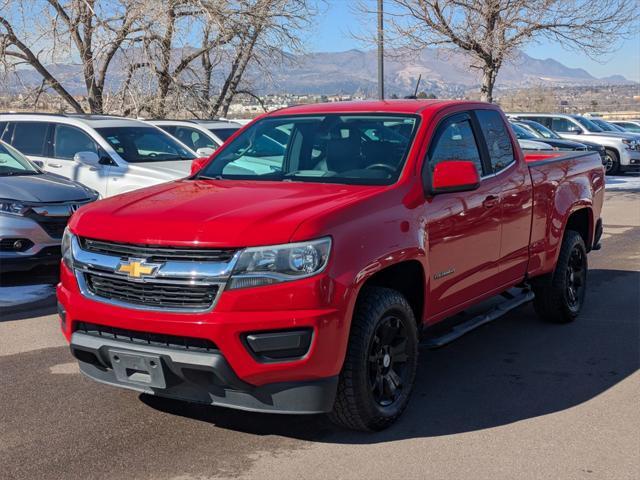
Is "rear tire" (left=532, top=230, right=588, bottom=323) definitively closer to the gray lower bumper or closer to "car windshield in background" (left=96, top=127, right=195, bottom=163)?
the gray lower bumper

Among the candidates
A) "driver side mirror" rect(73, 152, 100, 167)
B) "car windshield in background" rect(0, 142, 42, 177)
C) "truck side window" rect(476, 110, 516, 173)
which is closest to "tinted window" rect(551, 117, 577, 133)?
"driver side mirror" rect(73, 152, 100, 167)

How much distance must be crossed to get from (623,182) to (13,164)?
17.1m

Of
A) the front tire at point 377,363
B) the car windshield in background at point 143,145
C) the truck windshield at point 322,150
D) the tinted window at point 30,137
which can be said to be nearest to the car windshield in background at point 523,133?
the car windshield in background at point 143,145

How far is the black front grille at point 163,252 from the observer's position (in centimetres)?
398

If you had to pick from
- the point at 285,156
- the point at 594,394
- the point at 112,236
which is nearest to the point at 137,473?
the point at 112,236

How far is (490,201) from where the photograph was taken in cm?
559

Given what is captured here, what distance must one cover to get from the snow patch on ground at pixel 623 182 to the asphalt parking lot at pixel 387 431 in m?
15.0

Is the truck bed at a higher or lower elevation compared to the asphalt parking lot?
higher

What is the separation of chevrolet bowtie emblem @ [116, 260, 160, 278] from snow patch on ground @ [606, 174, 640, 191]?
1788 centimetres

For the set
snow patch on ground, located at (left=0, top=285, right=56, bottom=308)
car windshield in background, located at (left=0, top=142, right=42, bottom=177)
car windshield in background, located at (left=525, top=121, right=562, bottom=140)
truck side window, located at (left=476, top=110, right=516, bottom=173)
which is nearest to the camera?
truck side window, located at (left=476, top=110, right=516, bottom=173)

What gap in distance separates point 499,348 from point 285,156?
2.31 meters

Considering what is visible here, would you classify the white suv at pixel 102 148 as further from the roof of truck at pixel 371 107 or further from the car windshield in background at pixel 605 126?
the car windshield in background at pixel 605 126

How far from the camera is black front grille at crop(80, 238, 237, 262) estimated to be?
3979 millimetres

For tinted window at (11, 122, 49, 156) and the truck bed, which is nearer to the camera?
the truck bed
